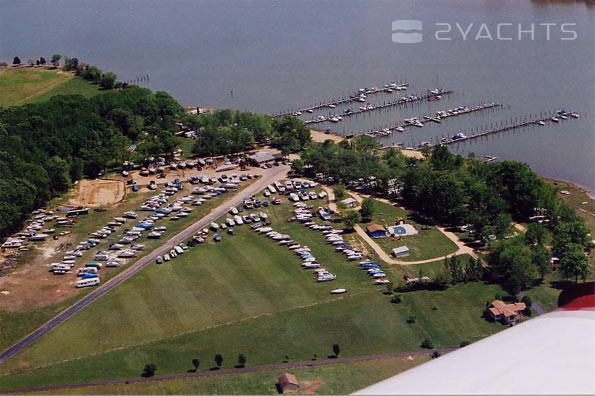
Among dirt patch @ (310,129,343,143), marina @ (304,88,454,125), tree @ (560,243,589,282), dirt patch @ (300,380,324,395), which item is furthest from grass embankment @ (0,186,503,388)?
marina @ (304,88,454,125)

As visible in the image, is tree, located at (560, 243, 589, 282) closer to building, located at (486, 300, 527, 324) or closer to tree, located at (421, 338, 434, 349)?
building, located at (486, 300, 527, 324)

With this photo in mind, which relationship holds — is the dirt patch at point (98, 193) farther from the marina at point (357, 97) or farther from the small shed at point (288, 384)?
the small shed at point (288, 384)

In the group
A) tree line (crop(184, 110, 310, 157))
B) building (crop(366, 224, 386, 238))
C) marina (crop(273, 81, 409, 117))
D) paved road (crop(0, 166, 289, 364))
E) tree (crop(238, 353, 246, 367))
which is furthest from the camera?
marina (crop(273, 81, 409, 117))

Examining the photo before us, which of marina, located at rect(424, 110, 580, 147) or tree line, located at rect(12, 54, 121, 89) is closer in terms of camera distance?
marina, located at rect(424, 110, 580, 147)

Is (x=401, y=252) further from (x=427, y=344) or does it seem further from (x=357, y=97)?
(x=357, y=97)

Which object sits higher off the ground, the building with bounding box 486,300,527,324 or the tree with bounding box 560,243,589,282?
the tree with bounding box 560,243,589,282

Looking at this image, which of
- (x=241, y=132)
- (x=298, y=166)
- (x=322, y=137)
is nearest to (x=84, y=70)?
(x=241, y=132)

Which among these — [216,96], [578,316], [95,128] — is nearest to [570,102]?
[216,96]
